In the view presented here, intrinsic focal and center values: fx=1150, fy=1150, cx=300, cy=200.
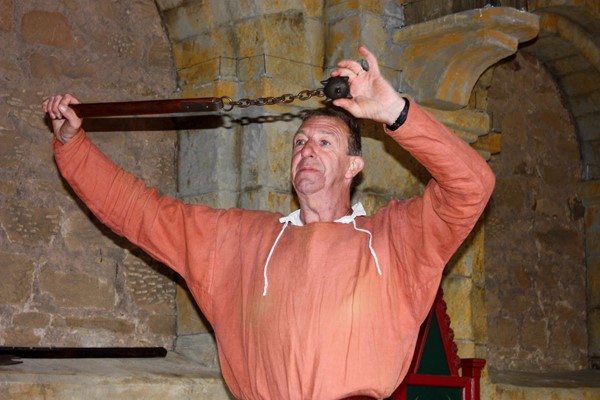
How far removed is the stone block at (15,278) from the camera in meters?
4.15

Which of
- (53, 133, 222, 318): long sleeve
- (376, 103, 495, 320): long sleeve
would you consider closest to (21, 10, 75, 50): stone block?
(53, 133, 222, 318): long sleeve

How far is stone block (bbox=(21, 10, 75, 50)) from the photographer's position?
14.3 feet

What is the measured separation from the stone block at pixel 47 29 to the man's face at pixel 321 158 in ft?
5.09

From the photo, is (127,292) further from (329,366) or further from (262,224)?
(329,366)

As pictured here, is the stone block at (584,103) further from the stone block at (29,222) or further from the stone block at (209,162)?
the stone block at (29,222)

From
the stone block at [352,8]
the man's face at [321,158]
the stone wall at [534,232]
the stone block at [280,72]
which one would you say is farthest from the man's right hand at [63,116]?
the stone wall at [534,232]

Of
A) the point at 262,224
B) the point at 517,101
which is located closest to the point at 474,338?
the point at 517,101

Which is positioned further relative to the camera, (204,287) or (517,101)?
(517,101)

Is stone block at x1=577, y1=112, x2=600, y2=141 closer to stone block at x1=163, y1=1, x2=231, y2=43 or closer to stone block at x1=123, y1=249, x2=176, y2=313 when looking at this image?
stone block at x1=163, y1=1, x2=231, y2=43

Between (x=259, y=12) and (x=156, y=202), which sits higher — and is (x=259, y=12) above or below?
above

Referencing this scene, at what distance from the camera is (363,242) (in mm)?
3111

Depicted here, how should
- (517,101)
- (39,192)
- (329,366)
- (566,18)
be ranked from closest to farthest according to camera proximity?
(329,366), (39,192), (566,18), (517,101)

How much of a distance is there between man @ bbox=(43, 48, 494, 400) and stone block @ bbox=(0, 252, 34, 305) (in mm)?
980

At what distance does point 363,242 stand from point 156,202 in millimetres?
642
